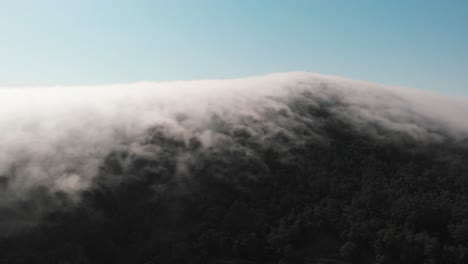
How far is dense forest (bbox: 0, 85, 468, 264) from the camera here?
292 ft

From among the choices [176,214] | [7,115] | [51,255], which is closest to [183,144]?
[176,214]

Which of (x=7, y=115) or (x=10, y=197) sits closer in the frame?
(x=10, y=197)

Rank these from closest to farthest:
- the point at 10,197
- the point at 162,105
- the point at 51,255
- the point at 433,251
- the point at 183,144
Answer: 1. the point at 433,251
2. the point at 51,255
3. the point at 10,197
4. the point at 183,144
5. the point at 162,105

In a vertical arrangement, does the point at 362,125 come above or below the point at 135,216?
above

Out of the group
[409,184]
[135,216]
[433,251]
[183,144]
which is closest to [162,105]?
[183,144]

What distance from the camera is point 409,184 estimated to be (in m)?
110

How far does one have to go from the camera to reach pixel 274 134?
13762 centimetres

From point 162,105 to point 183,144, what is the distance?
41557 mm

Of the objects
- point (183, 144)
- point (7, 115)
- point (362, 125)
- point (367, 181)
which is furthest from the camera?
point (7, 115)

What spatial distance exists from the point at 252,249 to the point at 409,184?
168 feet

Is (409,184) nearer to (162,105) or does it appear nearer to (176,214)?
(176,214)

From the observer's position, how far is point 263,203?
10850 centimetres

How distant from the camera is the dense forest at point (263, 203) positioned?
8888 cm

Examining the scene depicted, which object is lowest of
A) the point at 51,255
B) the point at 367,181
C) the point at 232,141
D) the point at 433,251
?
the point at 51,255
